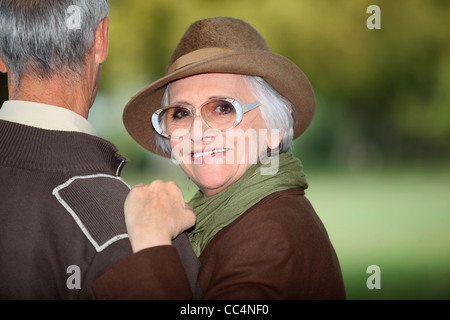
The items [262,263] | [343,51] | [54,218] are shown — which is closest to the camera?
[54,218]

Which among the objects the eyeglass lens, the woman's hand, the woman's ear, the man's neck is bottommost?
the woman's hand

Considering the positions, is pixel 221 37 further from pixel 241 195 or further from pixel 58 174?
pixel 58 174

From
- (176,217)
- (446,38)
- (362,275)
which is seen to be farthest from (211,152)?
(446,38)

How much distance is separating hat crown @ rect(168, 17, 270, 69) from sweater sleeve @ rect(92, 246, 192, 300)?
4.29ft

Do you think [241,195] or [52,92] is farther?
[241,195]

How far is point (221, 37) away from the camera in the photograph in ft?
10.4

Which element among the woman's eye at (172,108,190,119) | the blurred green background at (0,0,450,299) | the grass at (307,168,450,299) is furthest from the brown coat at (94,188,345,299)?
the blurred green background at (0,0,450,299)

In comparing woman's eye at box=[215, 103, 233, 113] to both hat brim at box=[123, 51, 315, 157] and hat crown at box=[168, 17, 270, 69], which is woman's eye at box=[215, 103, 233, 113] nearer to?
hat brim at box=[123, 51, 315, 157]

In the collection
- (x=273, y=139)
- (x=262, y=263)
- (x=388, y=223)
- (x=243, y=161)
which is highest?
(x=273, y=139)

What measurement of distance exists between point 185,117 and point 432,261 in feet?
32.7

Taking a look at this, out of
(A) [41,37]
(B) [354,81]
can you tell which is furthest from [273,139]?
(B) [354,81]

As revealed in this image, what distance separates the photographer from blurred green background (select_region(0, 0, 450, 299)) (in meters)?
18.7

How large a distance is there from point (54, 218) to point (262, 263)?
88 centimetres

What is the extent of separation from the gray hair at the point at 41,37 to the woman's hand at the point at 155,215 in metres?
0.60
